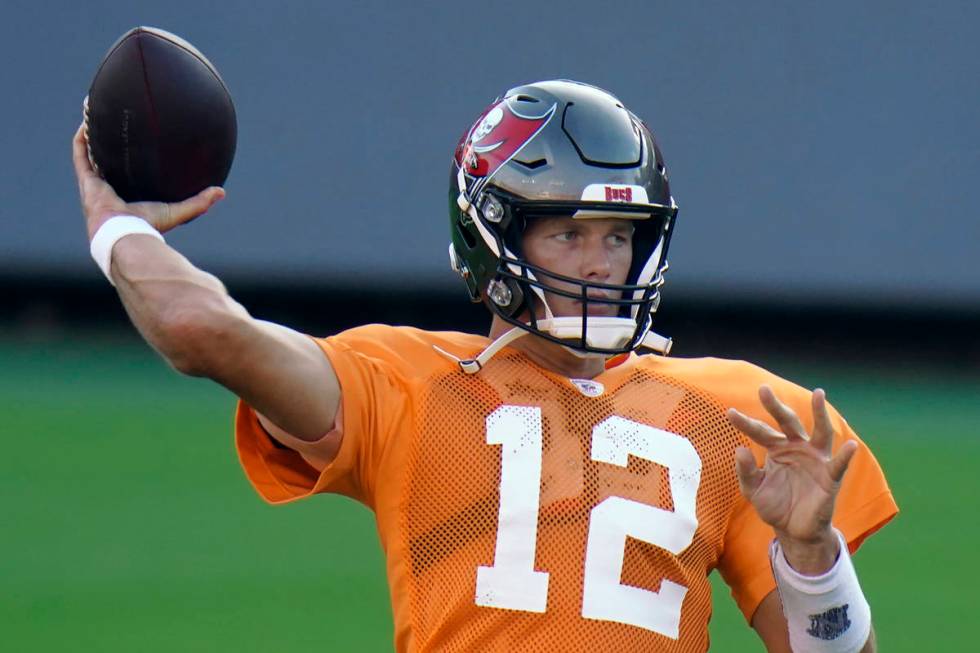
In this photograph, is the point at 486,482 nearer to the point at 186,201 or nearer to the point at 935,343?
the point at 186,201

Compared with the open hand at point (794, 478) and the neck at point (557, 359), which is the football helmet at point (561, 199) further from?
the open hand at point (794, 478)

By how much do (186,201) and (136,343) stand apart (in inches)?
266

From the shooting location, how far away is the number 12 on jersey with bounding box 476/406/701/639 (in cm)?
273

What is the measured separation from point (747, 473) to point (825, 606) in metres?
0.28

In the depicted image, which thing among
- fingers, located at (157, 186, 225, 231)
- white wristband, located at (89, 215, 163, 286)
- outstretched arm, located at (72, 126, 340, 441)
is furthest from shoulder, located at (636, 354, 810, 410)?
white wristband, located at (89, 215, 163, 286)

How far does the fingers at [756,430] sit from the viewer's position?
8.77ft

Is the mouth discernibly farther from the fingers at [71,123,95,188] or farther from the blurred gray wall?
the blurred gray wall

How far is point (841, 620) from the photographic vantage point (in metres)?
2.78

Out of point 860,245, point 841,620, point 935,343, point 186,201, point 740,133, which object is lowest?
point 935,343

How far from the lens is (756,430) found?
268 cm

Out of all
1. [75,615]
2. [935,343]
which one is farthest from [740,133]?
[75,615]

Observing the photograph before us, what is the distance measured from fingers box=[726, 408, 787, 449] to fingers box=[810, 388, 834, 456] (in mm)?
55

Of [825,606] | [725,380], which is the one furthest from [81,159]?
[825,606]

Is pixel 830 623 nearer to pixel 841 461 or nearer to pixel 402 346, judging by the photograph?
pixel 841 461
